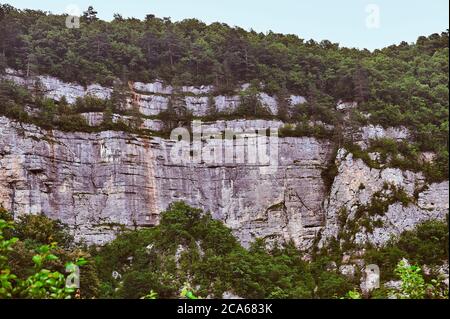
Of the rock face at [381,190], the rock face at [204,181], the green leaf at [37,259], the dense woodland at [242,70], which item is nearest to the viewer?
the green leaf at [37,259]

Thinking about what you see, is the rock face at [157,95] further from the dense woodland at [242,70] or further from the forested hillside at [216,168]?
the dense woodland at [242,70]

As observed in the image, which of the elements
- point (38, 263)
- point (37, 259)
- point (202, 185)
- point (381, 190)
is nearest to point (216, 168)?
point (202, 185)

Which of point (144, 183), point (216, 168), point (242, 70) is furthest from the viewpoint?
point (242, 70)

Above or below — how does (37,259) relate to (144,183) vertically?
above

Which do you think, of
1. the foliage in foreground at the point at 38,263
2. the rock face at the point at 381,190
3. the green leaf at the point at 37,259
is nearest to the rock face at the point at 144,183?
the rock face at the point at 381,190

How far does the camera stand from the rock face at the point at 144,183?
42.8 metres

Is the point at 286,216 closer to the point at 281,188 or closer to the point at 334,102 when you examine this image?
the point at 281,188

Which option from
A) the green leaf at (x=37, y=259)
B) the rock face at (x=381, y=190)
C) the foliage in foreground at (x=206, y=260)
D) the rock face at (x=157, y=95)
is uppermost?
the rock face at (x=157, y=95)

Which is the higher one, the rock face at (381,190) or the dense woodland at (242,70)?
the dense woodland at (242,70)

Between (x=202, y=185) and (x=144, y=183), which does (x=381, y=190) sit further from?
(x=144, y=183)

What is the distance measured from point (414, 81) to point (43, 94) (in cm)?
3009

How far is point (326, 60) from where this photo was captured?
186 ft

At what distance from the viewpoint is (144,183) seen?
4562 cm
